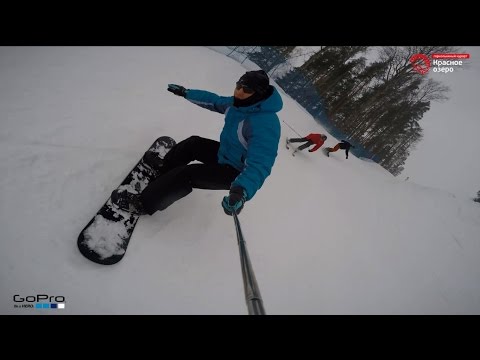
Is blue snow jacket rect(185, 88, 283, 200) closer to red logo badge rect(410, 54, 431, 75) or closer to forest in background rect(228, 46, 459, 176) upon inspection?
forest in background rect(228, 46, 459, 176)

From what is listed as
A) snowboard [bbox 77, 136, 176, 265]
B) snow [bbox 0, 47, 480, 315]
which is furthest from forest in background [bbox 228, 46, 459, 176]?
snowboard [bbox 77, 136, 176, 265]

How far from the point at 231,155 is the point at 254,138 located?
391 millimetres

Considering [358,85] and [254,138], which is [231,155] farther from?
[358,85]

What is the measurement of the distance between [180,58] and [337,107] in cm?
1453

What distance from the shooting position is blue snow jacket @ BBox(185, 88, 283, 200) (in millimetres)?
1870

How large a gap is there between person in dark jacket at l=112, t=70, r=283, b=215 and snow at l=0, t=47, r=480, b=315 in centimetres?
47

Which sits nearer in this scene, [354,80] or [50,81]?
[50,81]

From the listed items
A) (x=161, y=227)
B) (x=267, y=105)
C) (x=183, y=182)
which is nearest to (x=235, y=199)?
(x=183, y=182)

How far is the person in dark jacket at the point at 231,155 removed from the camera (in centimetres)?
188

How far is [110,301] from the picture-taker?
6.34ft

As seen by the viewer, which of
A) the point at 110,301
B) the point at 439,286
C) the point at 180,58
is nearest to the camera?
the point at 110,301

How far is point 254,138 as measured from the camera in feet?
6.31

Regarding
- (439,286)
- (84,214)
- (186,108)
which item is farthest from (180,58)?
(439,286)
